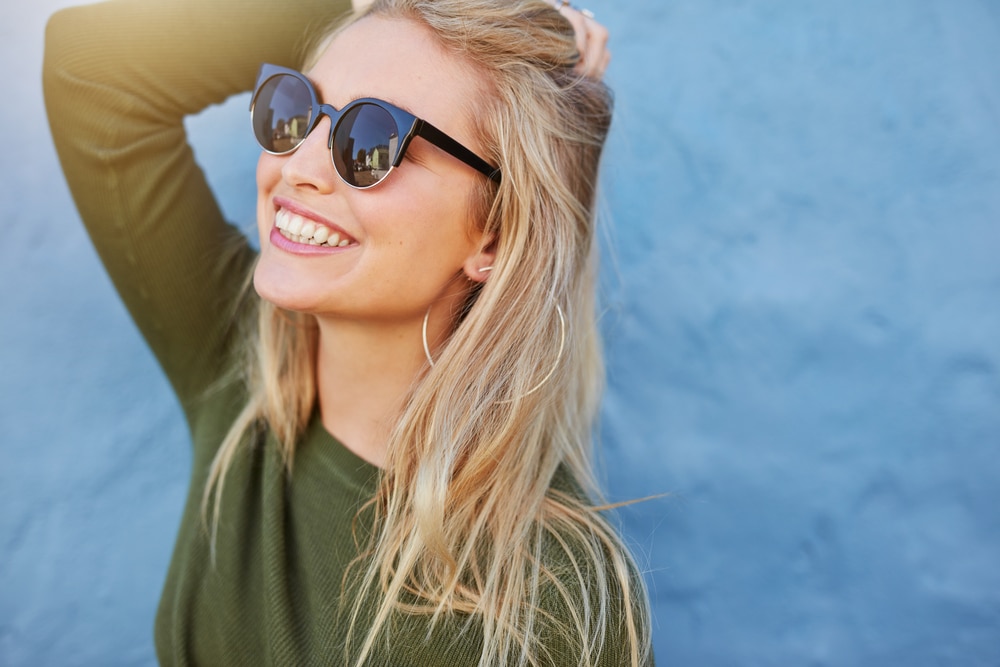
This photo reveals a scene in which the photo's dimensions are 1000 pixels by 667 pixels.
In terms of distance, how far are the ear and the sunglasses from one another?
214 millimetres

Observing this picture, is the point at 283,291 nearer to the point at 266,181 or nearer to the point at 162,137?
the point at 266,181

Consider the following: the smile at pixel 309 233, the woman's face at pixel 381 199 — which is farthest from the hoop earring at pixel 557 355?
the smile at pixel 309 233

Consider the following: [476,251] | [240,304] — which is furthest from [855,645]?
[240,304]

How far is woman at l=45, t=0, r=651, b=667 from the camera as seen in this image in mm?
1733

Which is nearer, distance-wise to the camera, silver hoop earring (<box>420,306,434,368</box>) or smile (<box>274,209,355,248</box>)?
smile (<box>274,209,355,248</box>)

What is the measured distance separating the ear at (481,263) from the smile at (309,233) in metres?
0.31

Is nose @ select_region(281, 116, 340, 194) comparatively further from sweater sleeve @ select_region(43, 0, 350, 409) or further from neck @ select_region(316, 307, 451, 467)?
sweater sleeve @ select_region(43, 0, 350, 409)

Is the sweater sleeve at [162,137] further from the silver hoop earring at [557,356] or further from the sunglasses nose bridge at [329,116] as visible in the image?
the silver hoop earring at [557,356]

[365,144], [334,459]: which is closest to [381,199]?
[365,144]

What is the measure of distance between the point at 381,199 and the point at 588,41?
82 cm

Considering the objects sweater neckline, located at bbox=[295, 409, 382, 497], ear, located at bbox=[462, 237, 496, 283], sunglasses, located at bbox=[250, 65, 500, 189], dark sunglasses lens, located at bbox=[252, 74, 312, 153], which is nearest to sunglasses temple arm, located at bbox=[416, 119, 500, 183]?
sunglasses, located at bbox=[250, 65, 500, 189]

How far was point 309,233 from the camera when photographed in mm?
1771

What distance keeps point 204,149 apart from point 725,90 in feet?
5.61

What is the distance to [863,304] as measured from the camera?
2311 mm
